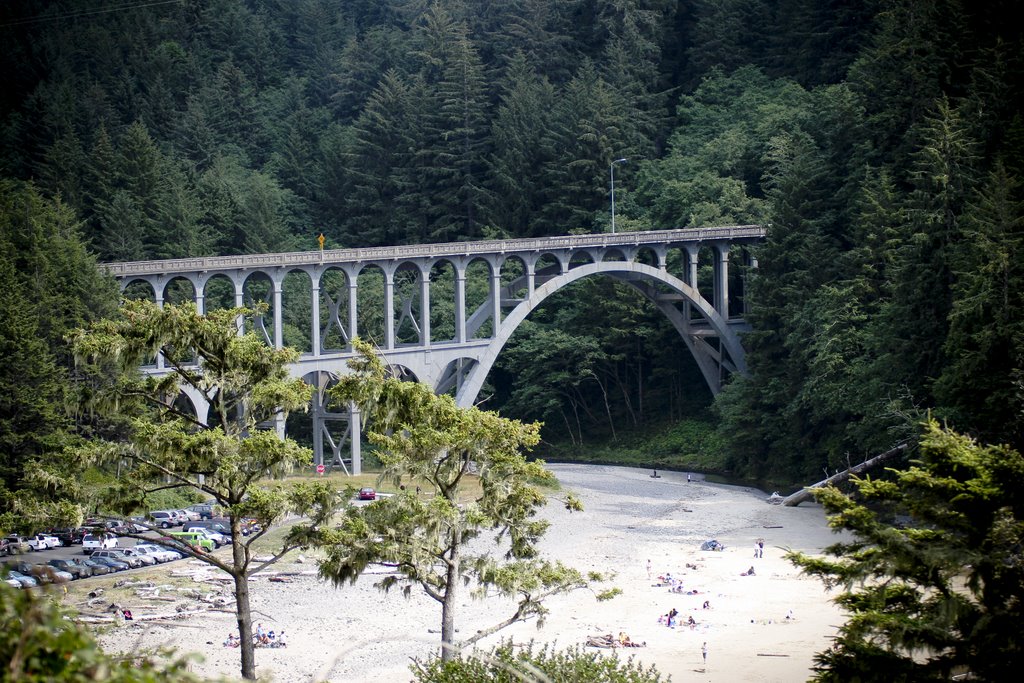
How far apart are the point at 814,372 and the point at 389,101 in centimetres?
3663

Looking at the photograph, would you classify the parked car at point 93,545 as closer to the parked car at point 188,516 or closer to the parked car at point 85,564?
the parked car at point 85,564

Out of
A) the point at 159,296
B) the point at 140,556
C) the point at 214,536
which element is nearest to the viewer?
the point at 140,556

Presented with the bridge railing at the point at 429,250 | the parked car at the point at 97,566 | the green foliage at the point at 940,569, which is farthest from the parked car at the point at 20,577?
the green foliage at the point at 940,569

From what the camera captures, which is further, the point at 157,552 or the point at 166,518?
the point at 166,518

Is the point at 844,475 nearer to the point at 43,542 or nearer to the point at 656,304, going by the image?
the point at 656,304

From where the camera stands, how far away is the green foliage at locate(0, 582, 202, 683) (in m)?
7.49

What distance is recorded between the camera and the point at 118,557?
3534cm

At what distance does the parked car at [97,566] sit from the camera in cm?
3434

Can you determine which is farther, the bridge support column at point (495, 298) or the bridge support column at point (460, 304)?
the bridge support column at point (495, 298)

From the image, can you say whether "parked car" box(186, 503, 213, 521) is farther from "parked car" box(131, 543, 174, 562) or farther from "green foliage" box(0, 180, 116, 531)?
"green foliage" box(0, 180, 116, 531)

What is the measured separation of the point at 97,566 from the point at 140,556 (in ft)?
4.62

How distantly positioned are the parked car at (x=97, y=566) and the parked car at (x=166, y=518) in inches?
182

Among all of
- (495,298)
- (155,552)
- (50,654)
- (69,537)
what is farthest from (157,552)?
(50,654)

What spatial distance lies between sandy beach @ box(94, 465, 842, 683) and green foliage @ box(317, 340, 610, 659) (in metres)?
2.31
